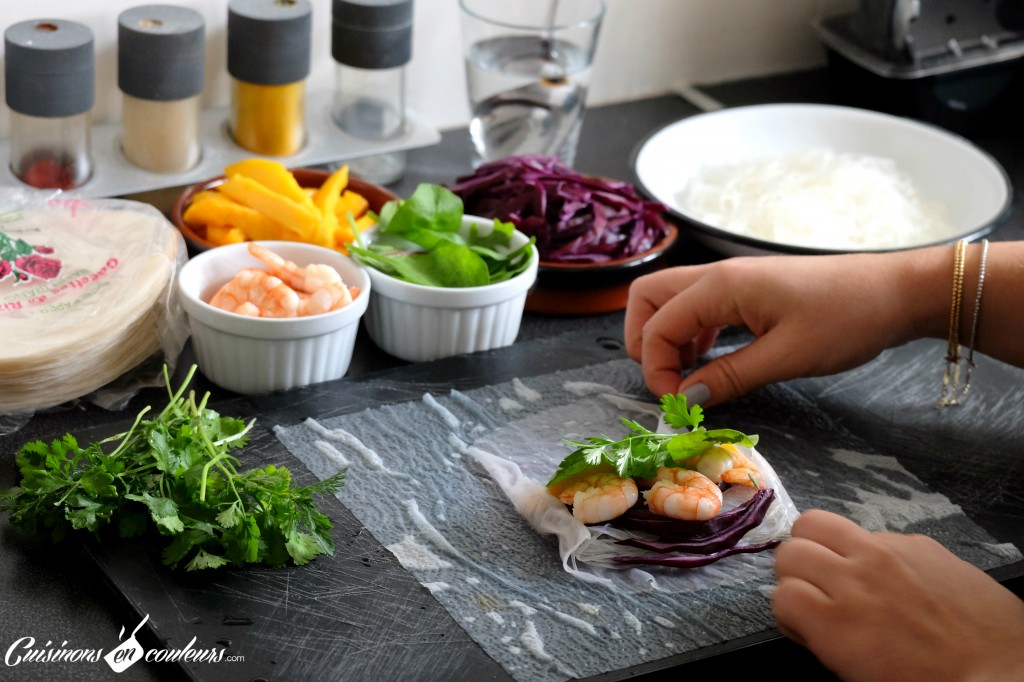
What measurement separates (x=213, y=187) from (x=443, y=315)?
1.18 feet

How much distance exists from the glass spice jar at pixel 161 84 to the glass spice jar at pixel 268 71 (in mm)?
54

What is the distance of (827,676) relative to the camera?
3.33ft

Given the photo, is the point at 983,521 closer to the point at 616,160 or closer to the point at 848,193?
the point at 848,193

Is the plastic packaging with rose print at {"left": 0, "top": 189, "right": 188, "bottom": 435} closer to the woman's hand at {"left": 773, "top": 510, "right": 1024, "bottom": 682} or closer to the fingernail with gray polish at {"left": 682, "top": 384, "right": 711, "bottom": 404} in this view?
the fingernail with gray polish at {"left": 682, "top": 384, "right": 711, "bottom": 404}

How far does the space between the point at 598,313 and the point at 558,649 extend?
62 centimetres

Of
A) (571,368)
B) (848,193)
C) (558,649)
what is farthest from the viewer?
(848,193)

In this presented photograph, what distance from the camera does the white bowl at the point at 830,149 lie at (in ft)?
5.32

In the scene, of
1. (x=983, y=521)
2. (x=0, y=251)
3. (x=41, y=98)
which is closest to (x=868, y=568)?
(x=983, y=521)

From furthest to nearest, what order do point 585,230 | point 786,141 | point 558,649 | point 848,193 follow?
point 786,141
point 848,193
point 585,230
point 558,649

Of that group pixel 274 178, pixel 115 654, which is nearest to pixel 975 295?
pixel 274 178

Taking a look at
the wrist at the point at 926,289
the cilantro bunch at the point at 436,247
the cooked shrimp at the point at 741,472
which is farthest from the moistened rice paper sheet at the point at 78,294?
the wrist at the point at 926,289

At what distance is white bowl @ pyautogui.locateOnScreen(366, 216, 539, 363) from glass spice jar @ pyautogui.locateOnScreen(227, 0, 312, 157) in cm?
36

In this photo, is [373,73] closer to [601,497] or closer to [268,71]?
[268,71]

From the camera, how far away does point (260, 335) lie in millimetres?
1191
